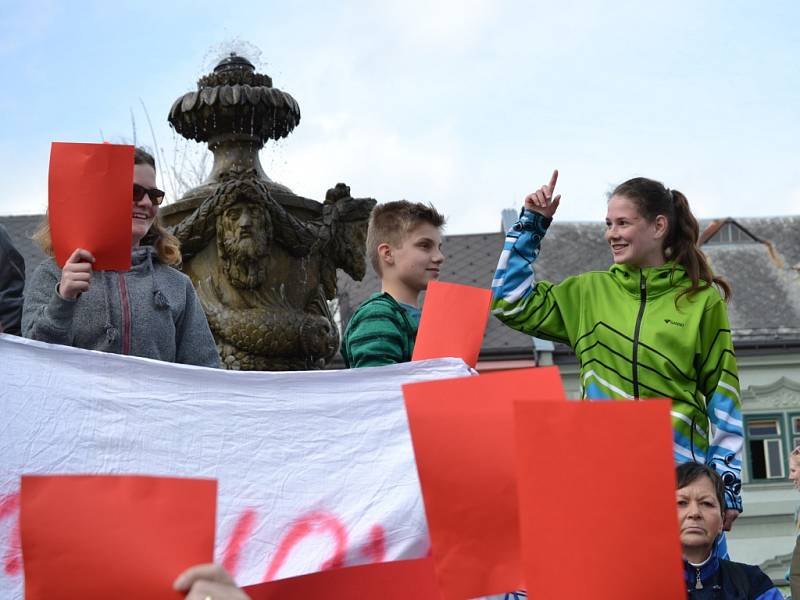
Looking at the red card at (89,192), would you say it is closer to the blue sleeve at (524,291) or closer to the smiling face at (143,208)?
the smiling face at (143,208)

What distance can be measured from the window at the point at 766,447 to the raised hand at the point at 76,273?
2752 centimetres

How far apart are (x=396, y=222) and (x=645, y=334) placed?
1041 mm

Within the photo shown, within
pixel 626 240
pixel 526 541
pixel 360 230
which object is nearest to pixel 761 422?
pixel 360 230

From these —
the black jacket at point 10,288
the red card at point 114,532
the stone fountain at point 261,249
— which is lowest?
the red card at point 114,532

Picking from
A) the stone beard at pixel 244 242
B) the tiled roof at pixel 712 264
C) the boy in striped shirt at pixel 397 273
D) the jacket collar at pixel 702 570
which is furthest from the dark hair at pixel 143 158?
the tiled roof at pixel 712 264

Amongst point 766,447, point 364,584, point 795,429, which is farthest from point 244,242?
point 795,429

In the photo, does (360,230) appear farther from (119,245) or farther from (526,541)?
(526,541)

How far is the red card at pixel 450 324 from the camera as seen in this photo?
412 centimetres

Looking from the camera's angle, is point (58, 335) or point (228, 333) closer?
point (58, 335)

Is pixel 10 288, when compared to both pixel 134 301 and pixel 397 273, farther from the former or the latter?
pixel 397 273

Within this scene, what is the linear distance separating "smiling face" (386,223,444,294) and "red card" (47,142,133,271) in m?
1.41

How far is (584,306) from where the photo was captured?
4.66 metres

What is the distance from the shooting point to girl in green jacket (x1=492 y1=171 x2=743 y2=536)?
14.5 ft

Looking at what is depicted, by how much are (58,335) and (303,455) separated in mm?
848
